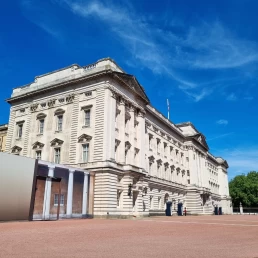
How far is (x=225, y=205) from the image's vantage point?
9600 cm

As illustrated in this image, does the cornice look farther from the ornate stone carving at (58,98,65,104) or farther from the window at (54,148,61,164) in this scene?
the window at (54,148,61,164)

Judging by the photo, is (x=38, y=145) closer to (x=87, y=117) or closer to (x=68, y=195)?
(x=87, y=117)

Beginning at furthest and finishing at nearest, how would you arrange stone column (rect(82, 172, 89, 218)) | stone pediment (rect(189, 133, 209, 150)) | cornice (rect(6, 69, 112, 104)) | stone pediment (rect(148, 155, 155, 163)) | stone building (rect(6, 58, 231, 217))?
stone pediment (rect(189, 133, 209, 150)) < stone pediment (rect(148, 155, 155, 163)) < cornice (rect(6, 69, 112, 104)) < stone building (rect(6, 58, 231, 217)) < stone column (rect(82, 172, 89, 218))

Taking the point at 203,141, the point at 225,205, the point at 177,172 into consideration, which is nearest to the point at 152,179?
the point at 177,172

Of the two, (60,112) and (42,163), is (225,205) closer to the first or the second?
(60,112)

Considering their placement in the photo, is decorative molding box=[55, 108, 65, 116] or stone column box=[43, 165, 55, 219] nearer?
stone column box=[43, 165, 55, 219]

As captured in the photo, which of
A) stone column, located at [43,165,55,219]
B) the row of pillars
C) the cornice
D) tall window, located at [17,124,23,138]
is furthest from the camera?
tall window, located at [17,124,23,138]

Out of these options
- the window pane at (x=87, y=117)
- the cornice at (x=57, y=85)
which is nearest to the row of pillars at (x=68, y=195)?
the window pane at (x=87, y=117)

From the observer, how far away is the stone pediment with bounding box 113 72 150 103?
39.9 meters

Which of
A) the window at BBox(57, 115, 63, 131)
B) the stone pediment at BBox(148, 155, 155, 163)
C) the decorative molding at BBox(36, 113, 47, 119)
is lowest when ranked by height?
the stone pediment at BBox(148, 155, 155, 163)

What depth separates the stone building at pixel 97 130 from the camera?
35781 millimetres

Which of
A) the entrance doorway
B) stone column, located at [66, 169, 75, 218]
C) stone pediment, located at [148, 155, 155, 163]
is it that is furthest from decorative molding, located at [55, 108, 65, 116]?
stone pediment, located at [148, 155, 155, 163]

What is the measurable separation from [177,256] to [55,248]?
4143mm

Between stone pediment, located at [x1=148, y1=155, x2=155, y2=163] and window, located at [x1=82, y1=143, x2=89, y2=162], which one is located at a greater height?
stone pediment, located at [x1=148, y1=155, x2=155, y2=163]
